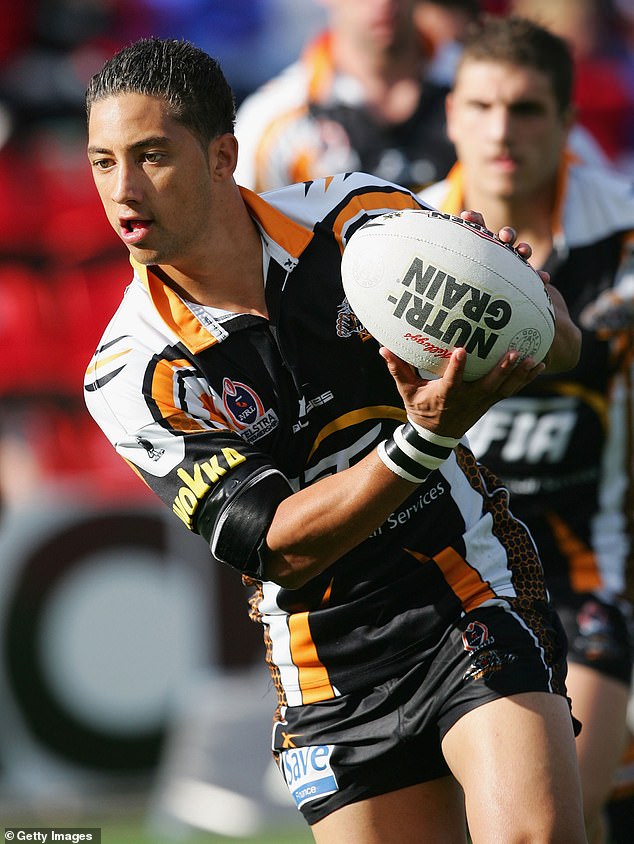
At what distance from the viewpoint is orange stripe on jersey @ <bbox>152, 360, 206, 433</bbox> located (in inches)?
126

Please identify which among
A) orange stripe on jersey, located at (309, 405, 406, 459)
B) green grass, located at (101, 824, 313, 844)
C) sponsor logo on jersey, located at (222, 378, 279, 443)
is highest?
sponsor logo on jersey, located at (222, 378, 279, 443)

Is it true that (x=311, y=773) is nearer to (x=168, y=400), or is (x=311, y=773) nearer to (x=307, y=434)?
(x=307, y=434)

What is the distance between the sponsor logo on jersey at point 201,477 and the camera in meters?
3.13

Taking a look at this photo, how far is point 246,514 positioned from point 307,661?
564mm

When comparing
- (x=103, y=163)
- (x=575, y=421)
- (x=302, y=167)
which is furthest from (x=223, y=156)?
(x=302, y=167)

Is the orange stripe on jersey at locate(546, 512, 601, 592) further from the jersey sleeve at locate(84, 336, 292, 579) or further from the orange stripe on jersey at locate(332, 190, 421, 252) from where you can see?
the jersey sleeve at locate(84, 336, 292, 579)

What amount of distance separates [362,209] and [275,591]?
97 cm

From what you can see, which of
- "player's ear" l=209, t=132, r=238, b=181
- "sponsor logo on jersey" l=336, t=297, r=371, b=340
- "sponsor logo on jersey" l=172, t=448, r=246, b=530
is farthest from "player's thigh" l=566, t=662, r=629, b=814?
"player's ear" l=209, t=132, r=238, b=181

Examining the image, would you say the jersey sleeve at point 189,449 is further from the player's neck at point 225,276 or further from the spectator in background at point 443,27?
the spectator in background at point 443,27

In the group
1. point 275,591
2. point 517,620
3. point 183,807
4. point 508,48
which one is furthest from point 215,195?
point 183,807

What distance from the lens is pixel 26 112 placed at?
22.9 feet

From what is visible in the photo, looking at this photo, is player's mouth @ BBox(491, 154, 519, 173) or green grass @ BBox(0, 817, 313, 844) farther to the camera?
green grass @ BBox(0, 817, 313, 844)

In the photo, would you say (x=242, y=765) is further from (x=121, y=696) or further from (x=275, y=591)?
(x=275, y=591)

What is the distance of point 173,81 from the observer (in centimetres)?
322
